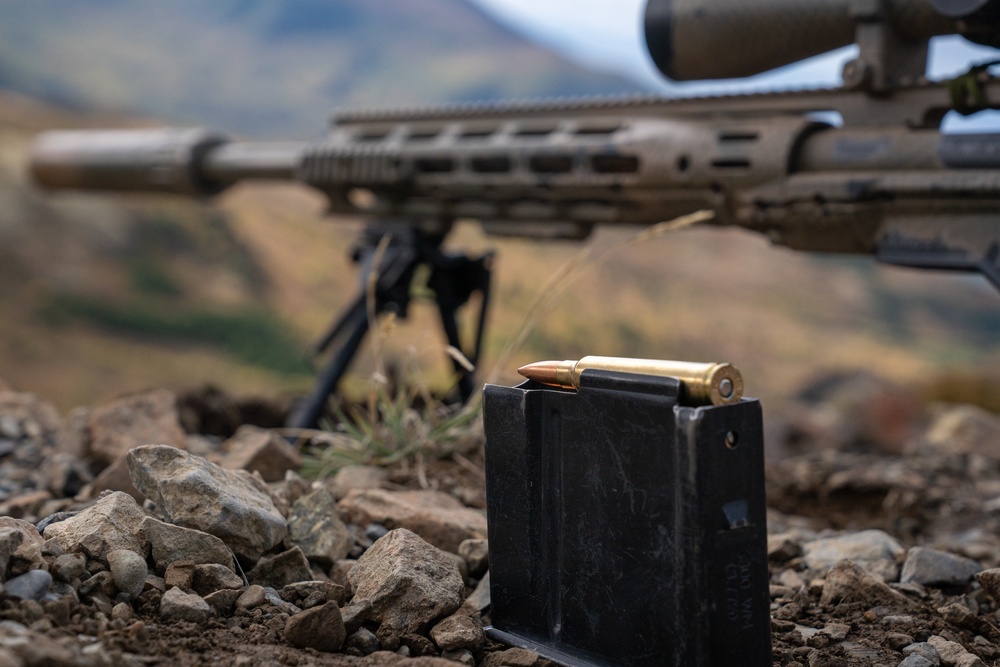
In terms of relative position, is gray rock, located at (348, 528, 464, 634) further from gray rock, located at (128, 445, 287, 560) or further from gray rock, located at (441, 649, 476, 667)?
gray rock, located at (128, 445, 287, 560)

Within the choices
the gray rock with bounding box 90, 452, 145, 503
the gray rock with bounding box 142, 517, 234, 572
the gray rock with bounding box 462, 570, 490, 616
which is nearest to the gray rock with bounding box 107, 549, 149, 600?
the gray rock with bounding box 142, 517, 234, 572

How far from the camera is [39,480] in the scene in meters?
4.15

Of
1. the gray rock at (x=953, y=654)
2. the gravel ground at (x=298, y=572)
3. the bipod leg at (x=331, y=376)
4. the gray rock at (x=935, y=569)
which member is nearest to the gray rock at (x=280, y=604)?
the gravel ground at (x=298, y=572)

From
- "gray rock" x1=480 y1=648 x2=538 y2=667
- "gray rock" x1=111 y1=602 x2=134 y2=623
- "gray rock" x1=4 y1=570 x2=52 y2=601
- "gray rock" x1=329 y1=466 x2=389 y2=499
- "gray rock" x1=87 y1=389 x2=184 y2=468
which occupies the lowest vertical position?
"gray rock" x1=480 y1=648 x2=538 y2=667

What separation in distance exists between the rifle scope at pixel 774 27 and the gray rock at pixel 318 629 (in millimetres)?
3319

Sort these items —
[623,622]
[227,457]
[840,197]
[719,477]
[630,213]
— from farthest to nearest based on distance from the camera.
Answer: [630,213]
[840,197]
[227,457]
[623,622]
[719,477]

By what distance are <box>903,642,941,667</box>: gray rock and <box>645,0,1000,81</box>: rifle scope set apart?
254 centimetres

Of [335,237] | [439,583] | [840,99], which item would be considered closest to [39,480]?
[439,583]

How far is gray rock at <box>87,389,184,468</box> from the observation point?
4223mm

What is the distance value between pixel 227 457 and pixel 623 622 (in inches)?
82.7

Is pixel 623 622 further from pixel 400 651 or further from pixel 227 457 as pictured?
pixel 227 457

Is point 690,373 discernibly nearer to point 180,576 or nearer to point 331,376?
point 180,576

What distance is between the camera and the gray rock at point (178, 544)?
2689 millimetres

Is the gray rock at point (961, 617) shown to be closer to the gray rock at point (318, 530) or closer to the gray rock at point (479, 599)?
the gray rock at point (479, 599)
